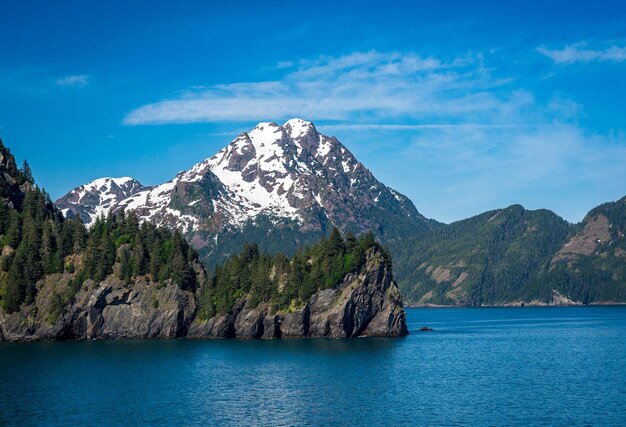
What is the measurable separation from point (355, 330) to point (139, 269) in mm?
57483

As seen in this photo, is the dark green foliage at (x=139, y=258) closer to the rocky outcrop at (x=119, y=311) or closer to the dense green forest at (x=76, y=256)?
the dense green forest at (x=76, y=256)

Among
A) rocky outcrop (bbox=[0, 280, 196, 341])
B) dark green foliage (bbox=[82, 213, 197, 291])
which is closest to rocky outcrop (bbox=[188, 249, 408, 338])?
rocky outcrop (bbox=[0, 280, 196, 341])

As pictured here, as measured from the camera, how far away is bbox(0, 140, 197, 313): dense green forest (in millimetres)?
177875

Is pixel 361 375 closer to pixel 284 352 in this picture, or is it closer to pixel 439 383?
pixel 439 383

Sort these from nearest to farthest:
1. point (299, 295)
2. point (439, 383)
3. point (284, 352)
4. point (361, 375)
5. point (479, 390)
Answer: point (479, 390) → point (439, 383) → point (361, 375) → point (284, 352) → point (299, 295)

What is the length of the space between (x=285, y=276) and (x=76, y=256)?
56933mm

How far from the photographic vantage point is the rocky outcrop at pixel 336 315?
569 feet

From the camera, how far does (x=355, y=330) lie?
175875mm

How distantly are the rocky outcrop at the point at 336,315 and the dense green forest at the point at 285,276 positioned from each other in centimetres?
209

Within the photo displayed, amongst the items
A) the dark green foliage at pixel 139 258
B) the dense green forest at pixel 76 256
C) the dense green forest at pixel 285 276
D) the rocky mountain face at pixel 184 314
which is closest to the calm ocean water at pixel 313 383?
the rocky mountain face at pixel 184 314

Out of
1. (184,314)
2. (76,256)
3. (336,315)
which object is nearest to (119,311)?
(184,314)

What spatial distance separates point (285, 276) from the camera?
178875 mm

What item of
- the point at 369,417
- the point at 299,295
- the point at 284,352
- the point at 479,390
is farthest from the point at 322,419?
the point at 299,295

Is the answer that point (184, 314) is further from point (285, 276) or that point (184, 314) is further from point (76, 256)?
point (76, 256)
